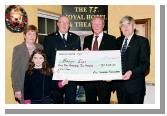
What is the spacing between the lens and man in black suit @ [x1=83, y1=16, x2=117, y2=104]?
9.02 feet

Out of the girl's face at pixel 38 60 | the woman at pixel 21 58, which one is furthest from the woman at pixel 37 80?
the woman at pixel 21 58

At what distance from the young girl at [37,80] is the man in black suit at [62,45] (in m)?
0.16

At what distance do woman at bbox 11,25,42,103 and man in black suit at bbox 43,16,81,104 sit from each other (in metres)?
0.12

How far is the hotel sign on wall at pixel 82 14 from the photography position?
120 inches

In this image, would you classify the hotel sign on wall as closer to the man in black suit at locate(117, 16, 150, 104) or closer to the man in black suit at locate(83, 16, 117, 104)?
the man in black suit at locate(83, 16, 117, 104)

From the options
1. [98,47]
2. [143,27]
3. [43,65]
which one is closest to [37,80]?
[43,65]

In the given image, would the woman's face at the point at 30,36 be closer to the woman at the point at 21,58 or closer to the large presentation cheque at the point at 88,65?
the woman at the point at 21,58

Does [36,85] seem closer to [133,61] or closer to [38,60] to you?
[38,60]

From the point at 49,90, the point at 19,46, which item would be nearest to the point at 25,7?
the point at 19,46

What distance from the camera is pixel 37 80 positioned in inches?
100

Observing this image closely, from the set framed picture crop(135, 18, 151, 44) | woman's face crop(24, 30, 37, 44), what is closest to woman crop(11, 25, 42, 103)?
woman's face crop(24, 30, 37, 44)

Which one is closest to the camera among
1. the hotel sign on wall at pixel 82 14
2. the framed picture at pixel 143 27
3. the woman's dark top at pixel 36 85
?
the woman's dark top at pixel 36 85
